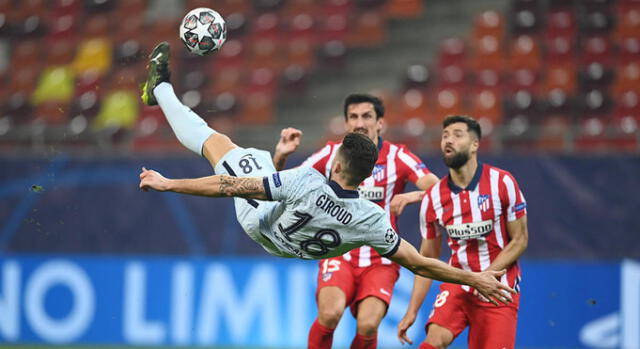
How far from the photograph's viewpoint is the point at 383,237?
6.04 meters

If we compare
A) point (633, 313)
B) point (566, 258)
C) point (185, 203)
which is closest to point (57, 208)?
point (185, 203)

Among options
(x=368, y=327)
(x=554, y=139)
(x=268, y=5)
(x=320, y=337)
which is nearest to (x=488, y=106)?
(x=554, y=139)

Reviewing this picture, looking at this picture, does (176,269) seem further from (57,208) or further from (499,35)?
(499,35)

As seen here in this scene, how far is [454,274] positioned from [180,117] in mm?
2618

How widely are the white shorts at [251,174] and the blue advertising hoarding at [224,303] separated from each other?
13.6 feet

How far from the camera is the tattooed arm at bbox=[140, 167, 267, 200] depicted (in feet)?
18.3

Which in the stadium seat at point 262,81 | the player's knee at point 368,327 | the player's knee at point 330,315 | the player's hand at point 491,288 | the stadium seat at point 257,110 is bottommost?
the player's knee at point 368,327

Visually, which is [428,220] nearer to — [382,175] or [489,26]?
[382,175]

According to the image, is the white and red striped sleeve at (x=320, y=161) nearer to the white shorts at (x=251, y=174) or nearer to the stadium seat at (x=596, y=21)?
the white shorts at (x=251, y=174)

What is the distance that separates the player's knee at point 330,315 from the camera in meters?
7.08

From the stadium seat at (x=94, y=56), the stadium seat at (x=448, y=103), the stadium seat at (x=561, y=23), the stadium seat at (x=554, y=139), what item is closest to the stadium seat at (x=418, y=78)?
the stadium seat at (x=448, y=103)

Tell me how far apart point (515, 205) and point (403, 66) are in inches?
359

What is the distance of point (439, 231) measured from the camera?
7.16 meters

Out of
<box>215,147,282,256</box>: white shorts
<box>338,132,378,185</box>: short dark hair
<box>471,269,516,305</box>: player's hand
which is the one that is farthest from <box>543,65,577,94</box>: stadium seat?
<box>338,132,378,185</box>: short dark hair
